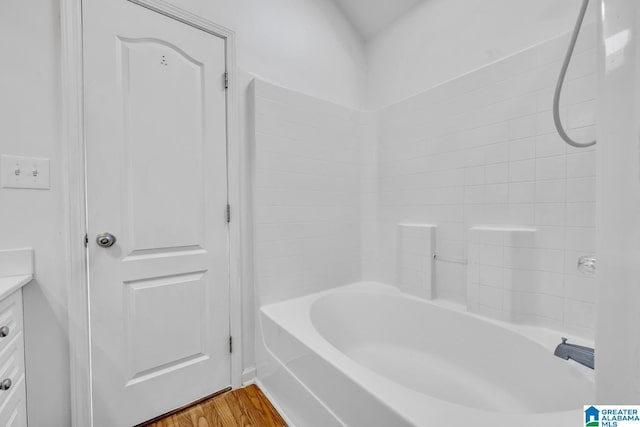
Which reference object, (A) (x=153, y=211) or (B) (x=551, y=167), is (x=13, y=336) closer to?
(A) (x=153, y=211)

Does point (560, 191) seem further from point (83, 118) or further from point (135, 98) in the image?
point (83, 118)

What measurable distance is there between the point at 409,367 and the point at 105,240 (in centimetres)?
172

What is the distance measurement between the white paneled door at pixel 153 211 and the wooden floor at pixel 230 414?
0.06 metres

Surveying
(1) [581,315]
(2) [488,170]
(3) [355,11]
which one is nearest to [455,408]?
(1) [581,315]

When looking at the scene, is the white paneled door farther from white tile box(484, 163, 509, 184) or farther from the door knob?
white tile box(484, 163, 509, 184)

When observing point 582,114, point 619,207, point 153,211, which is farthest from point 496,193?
point 153,211

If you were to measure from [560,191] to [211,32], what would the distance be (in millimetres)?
1970

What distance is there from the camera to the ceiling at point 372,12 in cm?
191

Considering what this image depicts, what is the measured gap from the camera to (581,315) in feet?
3.86

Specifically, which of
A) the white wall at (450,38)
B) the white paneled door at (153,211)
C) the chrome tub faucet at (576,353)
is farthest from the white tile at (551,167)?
the white paneled door at (153,211)

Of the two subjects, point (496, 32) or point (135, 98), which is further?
point (496, 32)

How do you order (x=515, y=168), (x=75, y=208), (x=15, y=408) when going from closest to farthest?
1. (x=15, y=408)
2. (x=75, y=208)
3. (x=515, y=168)

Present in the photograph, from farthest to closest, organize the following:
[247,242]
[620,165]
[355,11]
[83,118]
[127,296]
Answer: [355,11] → [247,242] → [127,296] → [83,118] → [620,165]

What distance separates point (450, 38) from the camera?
1.67m
